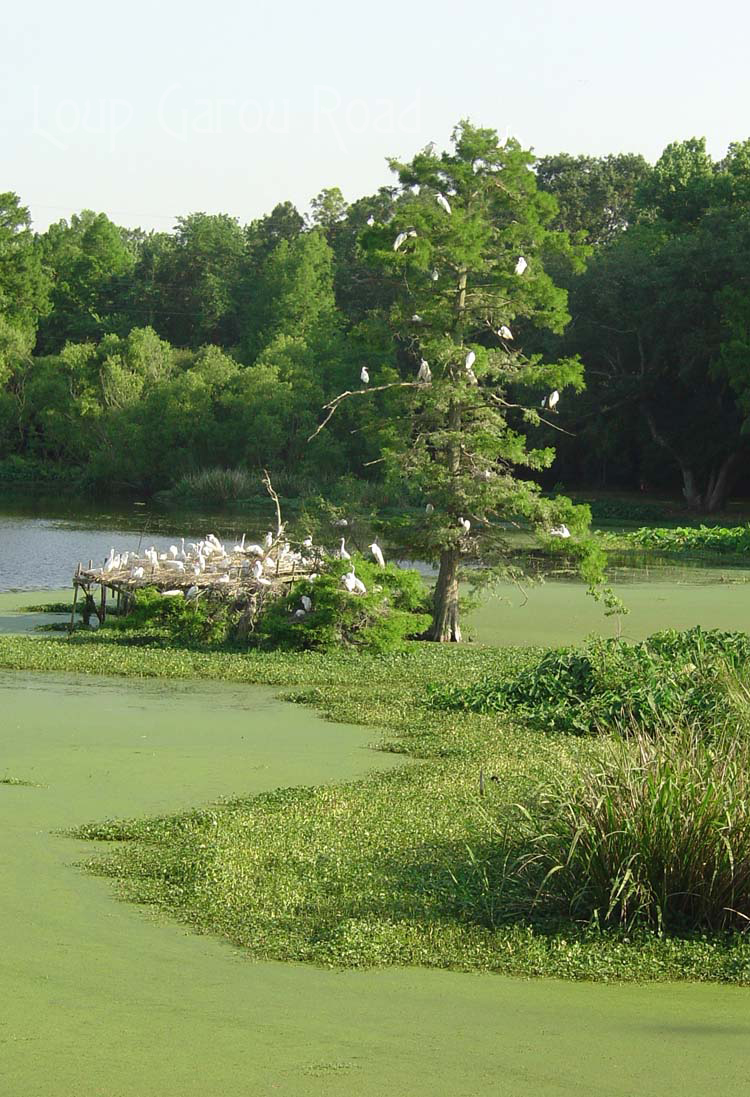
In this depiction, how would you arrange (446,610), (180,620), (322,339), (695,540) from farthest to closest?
(322,339) < (695,540) < (446,610) < (180,620)

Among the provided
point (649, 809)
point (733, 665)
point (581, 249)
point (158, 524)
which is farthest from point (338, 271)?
point (649, 809)

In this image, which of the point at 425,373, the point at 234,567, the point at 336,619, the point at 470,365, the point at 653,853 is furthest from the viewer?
the point at 234,567

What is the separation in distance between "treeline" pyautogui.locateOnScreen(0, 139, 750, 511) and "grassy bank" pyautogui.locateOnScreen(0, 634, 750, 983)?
8.79 meters

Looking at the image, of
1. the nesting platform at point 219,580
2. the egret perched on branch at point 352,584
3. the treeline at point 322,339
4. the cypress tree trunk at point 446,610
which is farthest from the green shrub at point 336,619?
the treeline at point 322,339

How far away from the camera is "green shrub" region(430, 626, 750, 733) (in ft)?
36.2

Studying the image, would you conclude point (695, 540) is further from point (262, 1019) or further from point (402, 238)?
point (262, 1019)

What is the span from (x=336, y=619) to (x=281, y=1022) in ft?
36.7

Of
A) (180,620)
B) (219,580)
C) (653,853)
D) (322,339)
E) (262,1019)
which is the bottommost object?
(262,1019)

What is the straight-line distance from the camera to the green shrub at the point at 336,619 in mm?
16328

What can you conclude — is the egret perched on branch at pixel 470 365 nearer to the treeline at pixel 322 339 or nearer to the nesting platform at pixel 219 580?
the treeline at pixel 322 339

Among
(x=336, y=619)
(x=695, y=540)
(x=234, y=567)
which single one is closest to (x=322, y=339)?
(x=695, y=540)

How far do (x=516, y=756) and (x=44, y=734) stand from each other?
3.79m

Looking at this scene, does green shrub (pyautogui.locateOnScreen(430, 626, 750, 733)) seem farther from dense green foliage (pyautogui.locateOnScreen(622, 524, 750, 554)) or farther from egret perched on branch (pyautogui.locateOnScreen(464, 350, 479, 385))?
dense green foliage (pyautogui.locateOnScreen(622, 524, 750, 554))

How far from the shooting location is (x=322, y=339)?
190 feet
